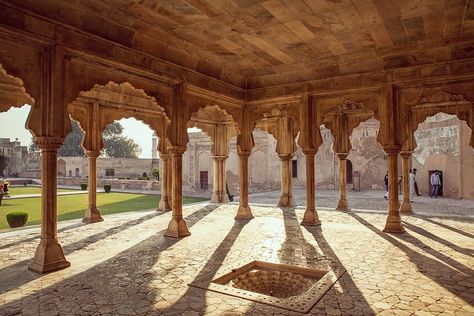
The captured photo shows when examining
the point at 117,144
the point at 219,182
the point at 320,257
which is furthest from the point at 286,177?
the point at 117,144

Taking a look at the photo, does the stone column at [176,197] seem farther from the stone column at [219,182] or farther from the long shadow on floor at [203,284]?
the stone column at [219,182]

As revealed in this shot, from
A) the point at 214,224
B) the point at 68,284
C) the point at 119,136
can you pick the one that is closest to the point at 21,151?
the point at 119,136

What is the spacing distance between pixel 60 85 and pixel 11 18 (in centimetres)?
120

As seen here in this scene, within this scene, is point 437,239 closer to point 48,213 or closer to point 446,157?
point 48,213

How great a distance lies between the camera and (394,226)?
29.2ft

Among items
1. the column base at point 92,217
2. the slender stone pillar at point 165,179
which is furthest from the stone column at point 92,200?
the slender stone pillar at point 165,179

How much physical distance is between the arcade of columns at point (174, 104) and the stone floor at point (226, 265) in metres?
0.79

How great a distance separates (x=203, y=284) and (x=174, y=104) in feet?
15.5

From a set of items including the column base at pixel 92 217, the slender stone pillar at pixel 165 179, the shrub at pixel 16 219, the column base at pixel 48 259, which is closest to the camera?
the column base at pixel 48 259

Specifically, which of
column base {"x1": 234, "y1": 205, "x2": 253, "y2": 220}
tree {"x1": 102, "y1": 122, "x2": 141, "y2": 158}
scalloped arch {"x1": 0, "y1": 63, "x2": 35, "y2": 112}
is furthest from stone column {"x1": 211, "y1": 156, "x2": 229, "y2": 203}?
tree {"x1": 102, "y1": 122, "x2": 141, "y2": 158}

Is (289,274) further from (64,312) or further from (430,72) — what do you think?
(430,72)

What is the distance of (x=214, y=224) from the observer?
10203mm

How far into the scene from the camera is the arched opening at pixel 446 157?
705 inches

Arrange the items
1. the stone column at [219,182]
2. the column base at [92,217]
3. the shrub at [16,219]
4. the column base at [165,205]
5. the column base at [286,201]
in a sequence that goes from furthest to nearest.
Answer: the stone column at [219,182]
the column base at [286,201]
the column base at [165,205]
the column base at [92,217]
the shrub at [16,219]
